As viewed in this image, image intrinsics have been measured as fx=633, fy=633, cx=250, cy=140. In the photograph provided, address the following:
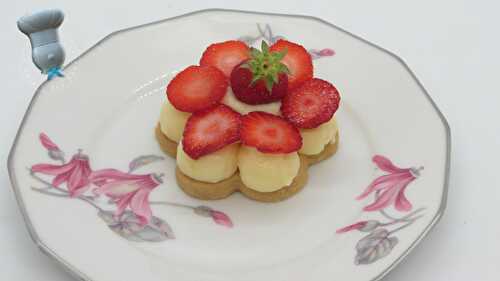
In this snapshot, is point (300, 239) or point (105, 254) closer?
point (105, 254)

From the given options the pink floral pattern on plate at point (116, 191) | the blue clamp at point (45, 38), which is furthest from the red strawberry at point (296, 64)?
the blue clamp at point (45, 38)

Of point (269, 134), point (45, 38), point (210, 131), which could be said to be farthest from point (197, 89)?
point (45, 38)

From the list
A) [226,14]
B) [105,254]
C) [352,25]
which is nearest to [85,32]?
[226,14]

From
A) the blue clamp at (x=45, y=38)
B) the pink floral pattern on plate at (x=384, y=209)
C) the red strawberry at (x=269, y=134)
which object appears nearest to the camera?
the pink floral pattern on plate at (x=384, y=209)

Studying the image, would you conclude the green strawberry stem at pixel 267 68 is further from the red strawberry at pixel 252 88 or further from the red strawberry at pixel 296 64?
the red strawberry at pixel 296 64

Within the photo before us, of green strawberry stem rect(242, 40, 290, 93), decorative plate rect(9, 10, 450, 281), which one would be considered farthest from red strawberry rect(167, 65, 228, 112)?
decorative plate rect(9, 10, 450, 281)

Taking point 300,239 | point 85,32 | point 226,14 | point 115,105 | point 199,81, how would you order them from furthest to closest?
point 85,32
point 226,14
point 115,105
point 199,81
point 300,239

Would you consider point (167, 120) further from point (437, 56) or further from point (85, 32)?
point (437, 56)
